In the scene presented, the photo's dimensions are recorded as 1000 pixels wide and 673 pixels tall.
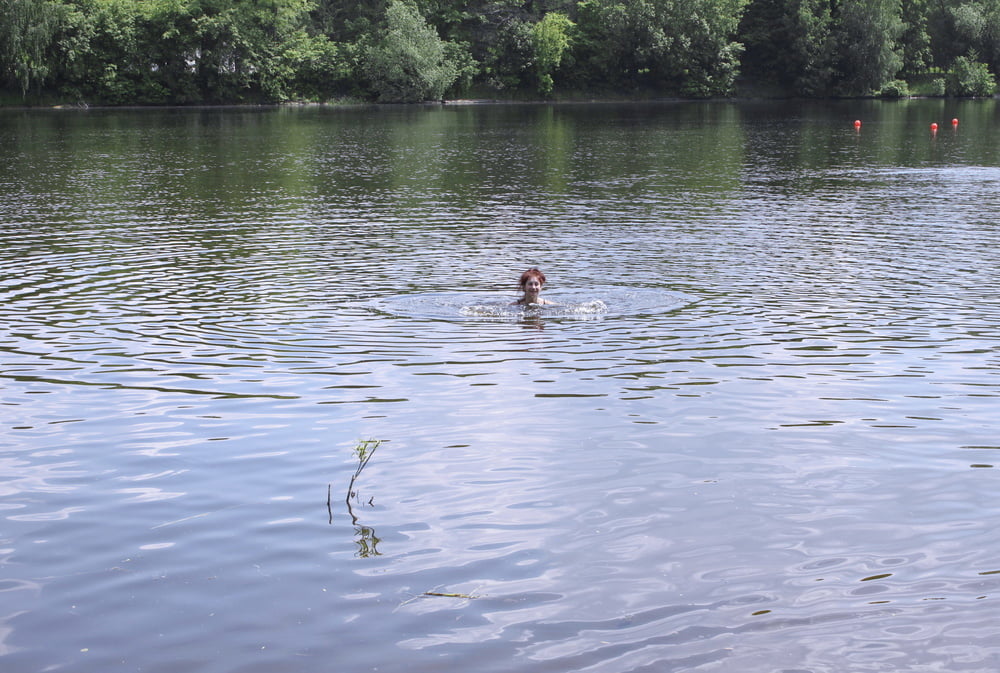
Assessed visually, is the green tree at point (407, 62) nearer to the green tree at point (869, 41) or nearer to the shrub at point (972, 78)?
the green tree at point (869, 41)

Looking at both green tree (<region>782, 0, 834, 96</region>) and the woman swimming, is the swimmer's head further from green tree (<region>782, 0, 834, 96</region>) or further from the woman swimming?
green tree (<region>782, 0, 834, 96</region>)

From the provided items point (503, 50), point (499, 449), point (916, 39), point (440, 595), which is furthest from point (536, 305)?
point (916, 39)

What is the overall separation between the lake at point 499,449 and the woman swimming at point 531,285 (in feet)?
0.95

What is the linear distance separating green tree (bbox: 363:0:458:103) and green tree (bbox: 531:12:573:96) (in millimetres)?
11008

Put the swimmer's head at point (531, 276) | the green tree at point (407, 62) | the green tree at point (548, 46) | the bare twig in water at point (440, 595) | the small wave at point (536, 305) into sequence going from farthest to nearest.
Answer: the green tree at point (548, 46) < the green tree at point (407, 62) < the small wave at point (536, 305) < the swimmer's head at point (531, 276) < the bare twig in water at point (440, 595)

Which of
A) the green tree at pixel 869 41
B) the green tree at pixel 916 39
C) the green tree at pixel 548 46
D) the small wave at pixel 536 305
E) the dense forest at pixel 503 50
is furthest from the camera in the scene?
the green tree at pixel 916 39

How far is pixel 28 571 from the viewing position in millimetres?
8805

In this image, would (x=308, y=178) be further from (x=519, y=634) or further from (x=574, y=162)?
(x=519, y=634)

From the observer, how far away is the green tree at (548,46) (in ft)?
407

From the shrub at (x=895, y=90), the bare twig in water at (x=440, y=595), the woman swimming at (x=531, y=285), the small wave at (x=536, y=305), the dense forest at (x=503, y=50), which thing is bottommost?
the bare twig in water at (x=440, y=595)

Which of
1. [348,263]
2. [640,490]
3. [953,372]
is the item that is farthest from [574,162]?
[640,490]

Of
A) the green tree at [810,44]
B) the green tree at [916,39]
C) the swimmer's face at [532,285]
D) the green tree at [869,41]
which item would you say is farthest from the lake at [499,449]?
the green tree at [916,39]

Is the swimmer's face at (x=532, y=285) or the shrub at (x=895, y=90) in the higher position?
the shrub at (x=895, y=90)

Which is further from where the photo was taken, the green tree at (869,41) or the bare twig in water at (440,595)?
the green tree at (869,41)
